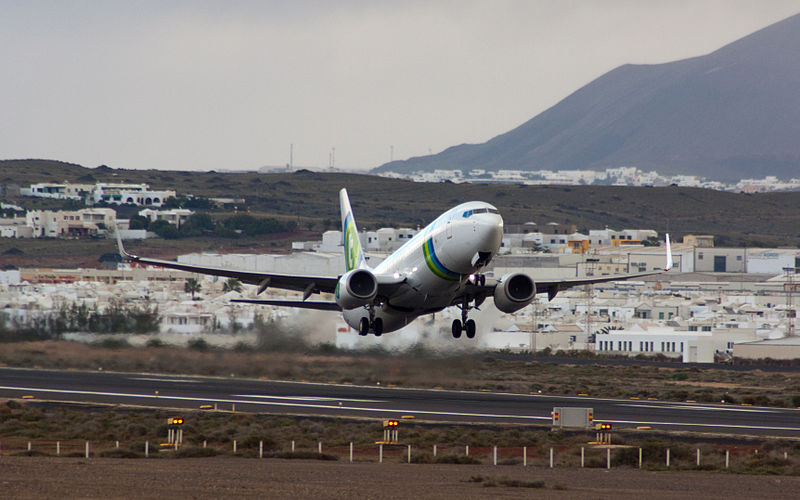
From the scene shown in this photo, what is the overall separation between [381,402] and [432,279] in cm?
1651

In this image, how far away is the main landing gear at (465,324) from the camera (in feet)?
179

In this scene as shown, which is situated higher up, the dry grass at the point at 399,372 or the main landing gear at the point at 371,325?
the main landing gear at the point at 371,325

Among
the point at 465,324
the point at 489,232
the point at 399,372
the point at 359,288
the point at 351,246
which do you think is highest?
the point at 351,246

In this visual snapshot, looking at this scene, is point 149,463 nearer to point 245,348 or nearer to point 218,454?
point 218,454

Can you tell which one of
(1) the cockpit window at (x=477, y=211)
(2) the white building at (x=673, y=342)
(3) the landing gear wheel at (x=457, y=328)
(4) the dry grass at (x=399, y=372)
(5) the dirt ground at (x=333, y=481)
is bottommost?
(5) the dirt ground at (x=333, y=481)

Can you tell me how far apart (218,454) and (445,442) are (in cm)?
912

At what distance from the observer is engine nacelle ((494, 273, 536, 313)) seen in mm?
52500

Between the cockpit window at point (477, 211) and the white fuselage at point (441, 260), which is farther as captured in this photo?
the cockpit window at point (477, 211)

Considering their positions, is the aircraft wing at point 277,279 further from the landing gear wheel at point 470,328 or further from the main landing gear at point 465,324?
the landing gear wheel at point 470,328

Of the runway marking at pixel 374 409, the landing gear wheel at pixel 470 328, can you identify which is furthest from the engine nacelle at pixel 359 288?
the runway marking at pixel 374 409

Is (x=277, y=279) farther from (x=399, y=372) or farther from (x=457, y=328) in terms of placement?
(x=399, y=372)

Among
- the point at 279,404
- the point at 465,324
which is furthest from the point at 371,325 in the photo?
the point at 279,404

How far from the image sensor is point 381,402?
65500 millimetres

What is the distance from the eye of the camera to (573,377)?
3455 inches
